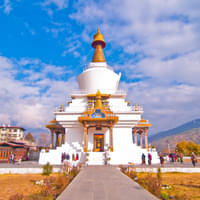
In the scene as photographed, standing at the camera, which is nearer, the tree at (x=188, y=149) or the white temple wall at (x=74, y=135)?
the white temple wall at (x=74, y=135)

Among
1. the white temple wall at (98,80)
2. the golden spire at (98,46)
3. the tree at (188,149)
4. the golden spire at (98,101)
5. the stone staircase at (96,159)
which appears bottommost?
the tree at (188,149)

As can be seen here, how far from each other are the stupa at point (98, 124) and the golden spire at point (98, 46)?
2311 mm

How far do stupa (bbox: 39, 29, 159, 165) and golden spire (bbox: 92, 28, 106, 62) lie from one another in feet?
7.58

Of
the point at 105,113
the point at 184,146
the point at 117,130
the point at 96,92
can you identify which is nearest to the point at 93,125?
the point at 105,113

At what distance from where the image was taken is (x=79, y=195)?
618cm

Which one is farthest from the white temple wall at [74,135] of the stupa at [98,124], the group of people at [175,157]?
the group of people at [175,157]

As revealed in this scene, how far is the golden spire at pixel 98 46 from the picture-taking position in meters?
31.4

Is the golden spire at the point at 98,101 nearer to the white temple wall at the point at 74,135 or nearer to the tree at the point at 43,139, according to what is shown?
the white temple wall at the point at 74,135

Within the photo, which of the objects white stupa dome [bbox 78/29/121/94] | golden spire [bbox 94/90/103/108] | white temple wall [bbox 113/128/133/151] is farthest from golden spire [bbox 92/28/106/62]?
white temple wall [bbox 113/128/133/151]

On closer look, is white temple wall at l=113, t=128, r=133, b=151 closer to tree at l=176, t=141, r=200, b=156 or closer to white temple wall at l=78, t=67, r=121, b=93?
white temple wall at l=78, t=67, r=121, b=93

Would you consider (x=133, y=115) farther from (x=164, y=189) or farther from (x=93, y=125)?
(x=164, y=189)

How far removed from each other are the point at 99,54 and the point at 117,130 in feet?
48.9

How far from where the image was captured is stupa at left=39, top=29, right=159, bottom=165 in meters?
20.5

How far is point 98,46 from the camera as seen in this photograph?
33281mm
